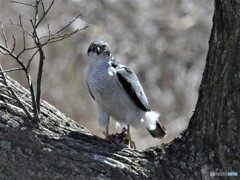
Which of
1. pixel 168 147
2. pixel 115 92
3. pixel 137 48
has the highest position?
pixel 137 48

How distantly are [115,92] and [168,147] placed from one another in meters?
1.01

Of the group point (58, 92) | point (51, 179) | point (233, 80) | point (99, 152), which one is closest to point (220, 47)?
point (233, 80)

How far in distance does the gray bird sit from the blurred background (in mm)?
4188

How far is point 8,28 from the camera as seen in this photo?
9266mm

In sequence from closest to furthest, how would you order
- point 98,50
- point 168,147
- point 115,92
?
1. point 168,147
2. point 115,92
3. point 98,50

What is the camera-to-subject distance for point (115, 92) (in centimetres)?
481

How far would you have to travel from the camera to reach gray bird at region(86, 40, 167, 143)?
4.80m

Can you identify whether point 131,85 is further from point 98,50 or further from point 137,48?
point 137,48

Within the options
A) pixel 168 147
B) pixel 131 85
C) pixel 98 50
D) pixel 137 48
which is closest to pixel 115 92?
pixel 131 85

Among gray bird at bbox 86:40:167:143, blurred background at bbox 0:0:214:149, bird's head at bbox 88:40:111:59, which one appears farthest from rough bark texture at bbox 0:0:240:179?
blurred background at bbox 0:0:214:149

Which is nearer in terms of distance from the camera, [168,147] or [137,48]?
[168,147]

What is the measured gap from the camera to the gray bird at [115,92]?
4.80 m

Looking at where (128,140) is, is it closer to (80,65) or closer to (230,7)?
(230,7)

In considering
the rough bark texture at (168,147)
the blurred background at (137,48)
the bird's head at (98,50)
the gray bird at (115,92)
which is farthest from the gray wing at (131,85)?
the blurred background at (137,48)
